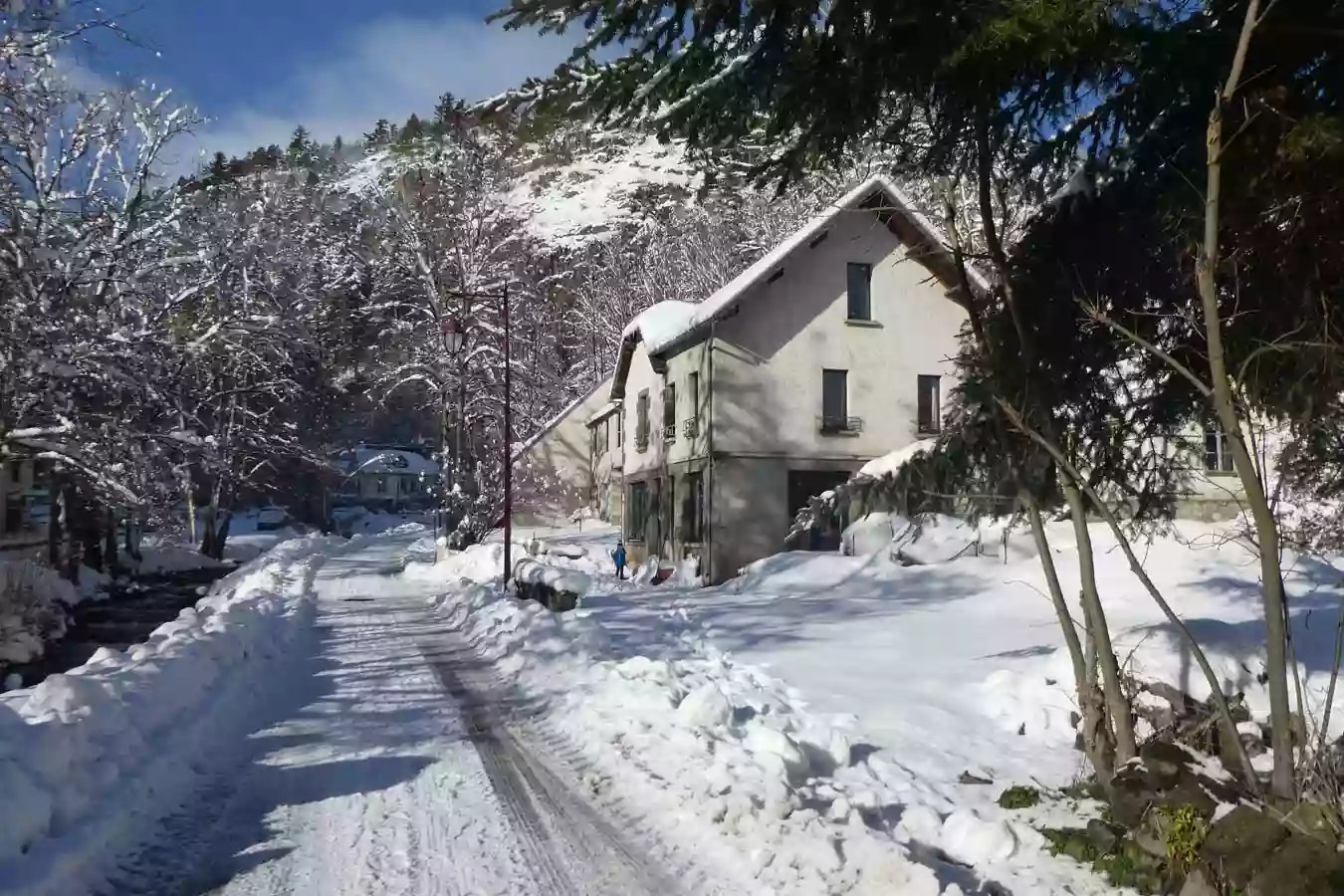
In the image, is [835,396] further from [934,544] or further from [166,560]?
[166,560]

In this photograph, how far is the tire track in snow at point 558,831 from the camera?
5.93 m

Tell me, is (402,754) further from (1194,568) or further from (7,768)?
(1194,568)

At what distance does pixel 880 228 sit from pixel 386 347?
66.1ft

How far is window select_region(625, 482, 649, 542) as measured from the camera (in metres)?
33.7

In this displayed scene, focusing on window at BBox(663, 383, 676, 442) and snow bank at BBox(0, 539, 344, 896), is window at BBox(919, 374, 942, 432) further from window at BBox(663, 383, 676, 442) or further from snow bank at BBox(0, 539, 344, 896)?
snow bank at BBox(0, 539, 344, 896)

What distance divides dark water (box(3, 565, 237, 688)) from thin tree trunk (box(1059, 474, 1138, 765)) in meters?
16.1

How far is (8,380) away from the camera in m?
16.8

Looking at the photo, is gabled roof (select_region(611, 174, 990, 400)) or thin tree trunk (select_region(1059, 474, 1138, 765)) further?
gabled roof (select_region(611, 174, 990, 400))

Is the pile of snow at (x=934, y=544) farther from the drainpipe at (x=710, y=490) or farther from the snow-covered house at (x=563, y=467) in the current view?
the snow-covered house at (x=563, y=467)

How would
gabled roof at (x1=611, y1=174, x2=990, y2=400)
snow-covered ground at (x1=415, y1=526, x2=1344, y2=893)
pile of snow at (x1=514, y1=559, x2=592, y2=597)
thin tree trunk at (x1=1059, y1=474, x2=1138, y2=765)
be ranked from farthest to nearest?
gabled roof at (x1=611, y1=174, x2=990, y2=400) < pile of snow at (x1=514, y1=559, x2=592, y2=597) < thin tree trunk at (x1=1059, y1=474, x2=1138, y2=765) < snow-covered ground at (x1=415, y1=526, x2=1344, y2=893)

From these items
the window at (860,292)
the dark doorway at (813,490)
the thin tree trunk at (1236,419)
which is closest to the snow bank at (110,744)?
the thin tree trunk at (1236,419)

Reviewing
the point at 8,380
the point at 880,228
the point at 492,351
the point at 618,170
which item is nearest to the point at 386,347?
the point at 492,351

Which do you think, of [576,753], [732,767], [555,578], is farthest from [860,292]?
[732,767]

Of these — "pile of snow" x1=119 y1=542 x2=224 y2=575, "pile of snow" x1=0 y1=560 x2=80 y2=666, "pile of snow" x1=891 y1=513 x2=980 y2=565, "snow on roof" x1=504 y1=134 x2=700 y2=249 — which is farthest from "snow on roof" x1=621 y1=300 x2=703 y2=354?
"snow on roof" x1=504 y1=134 x2=700 y2=249
